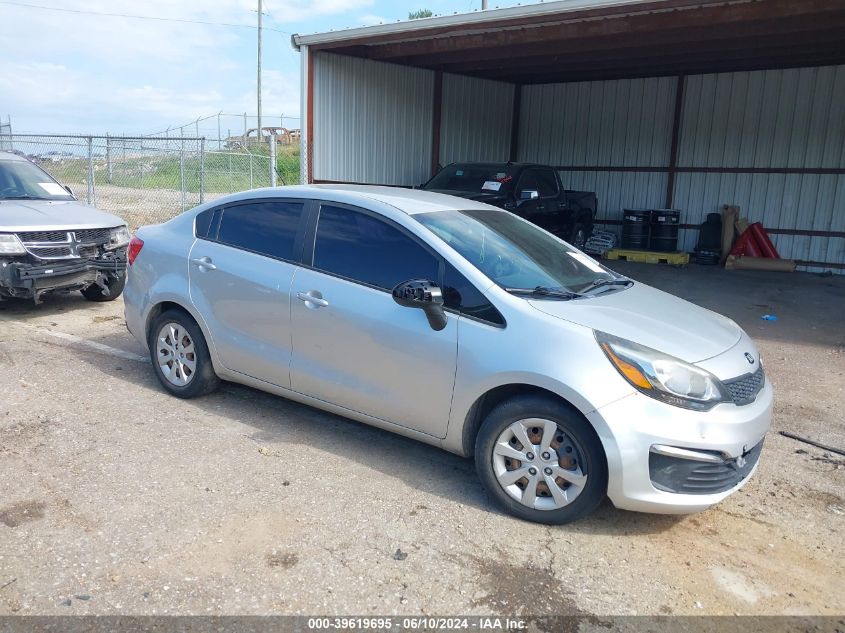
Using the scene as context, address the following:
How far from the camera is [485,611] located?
9.95 ft

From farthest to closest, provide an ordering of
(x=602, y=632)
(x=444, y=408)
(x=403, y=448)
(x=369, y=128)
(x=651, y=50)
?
(x=369, y=128) < (x=651, y=50) < (x=403, y=448) < (x=444, y=408) < (x=602, y=632)

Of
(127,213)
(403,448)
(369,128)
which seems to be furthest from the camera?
(127,213)

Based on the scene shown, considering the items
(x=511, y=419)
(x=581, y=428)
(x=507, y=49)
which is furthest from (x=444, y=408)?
(x=507, y=49)

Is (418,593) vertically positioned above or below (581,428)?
below

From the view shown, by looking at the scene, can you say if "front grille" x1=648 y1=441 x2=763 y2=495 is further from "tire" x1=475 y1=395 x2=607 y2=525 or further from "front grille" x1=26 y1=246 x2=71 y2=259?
"front grille" x1=26 y1=246 x2=71 y2=259

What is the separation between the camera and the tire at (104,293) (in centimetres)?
870

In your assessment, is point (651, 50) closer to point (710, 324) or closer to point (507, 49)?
point (507, 49)

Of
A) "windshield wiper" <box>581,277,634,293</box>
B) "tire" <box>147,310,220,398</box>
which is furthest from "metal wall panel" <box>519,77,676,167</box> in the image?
"tire" <box>147,310,220,398</box>

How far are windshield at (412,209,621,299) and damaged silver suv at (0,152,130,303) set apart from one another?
513 centimetres

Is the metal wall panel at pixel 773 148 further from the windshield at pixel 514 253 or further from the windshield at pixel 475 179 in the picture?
the windshield at pixel 514 253

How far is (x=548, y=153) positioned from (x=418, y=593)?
15943 mm

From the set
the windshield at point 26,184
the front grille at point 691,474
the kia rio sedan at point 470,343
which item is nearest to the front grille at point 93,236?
the windshield at point 26,184

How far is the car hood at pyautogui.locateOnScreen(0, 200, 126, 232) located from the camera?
24.8 ft

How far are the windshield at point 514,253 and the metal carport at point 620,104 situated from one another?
5.33 meters
